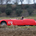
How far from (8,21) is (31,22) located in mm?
2218

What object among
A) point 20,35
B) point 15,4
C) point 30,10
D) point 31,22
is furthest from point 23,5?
point 20,35

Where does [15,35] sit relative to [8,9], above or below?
above

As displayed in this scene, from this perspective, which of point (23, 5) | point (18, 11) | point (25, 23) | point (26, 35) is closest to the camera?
point (26, 35)

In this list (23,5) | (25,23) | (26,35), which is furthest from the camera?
(23,5)

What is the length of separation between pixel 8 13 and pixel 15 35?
3292 centimetres

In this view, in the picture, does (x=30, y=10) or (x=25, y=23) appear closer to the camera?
(x=25, y=23)

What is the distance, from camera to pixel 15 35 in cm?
600

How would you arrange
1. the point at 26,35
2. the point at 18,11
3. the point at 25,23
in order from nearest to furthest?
the point at 26,35, the point at 25,23, the point at 18,11

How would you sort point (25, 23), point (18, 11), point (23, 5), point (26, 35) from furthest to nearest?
point (23, 5) < point (18, 11) < point (25, 23) < point (26, 35)

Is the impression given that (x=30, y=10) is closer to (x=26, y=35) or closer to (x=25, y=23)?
(x=25, y=23)

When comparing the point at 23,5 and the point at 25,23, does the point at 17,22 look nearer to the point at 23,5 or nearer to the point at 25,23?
the point at 25,23

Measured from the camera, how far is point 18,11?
37562 mm

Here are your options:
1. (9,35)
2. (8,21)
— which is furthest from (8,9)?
(9,35)

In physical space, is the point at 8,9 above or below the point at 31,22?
below
